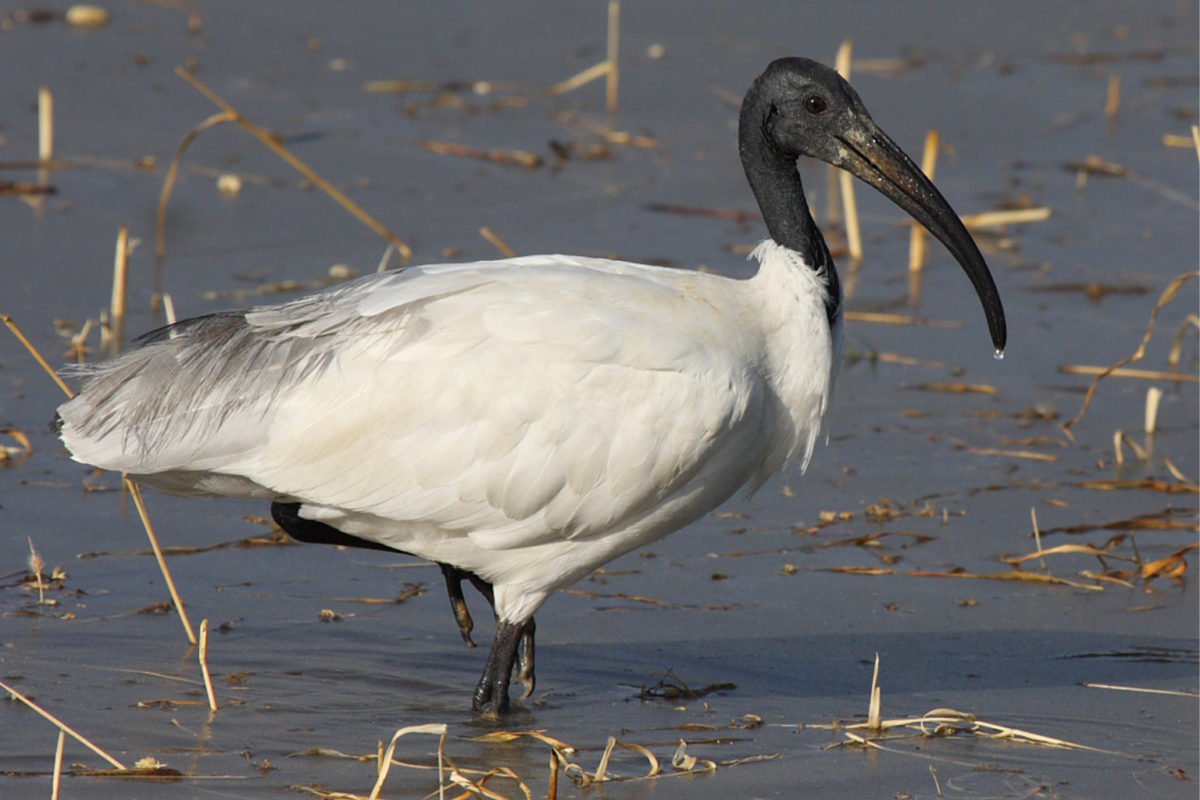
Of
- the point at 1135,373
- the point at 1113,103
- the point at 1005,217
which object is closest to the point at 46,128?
the point at 1005,217

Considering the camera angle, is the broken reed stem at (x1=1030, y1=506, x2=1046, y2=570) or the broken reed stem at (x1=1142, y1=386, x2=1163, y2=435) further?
the broken reed stem at (x1=1142, y1=386, x2=1163, y2=435)

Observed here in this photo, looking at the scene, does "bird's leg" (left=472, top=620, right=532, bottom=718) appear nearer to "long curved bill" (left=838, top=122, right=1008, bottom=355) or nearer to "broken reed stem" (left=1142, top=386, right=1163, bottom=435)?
"long curved bill" (left=838, top=122, right=1008, bottom=355)

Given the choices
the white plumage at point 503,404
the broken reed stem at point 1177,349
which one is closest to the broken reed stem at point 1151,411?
the broken reed stem at point 1177,349

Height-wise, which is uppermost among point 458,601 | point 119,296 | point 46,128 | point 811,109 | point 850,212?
point 811,109

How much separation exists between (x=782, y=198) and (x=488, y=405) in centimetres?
136

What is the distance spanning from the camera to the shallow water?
5598 millimetres

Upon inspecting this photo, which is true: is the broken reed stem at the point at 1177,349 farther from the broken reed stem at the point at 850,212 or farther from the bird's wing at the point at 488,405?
the bird's wing at the point at 488,405

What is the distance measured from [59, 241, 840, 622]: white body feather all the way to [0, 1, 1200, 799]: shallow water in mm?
588

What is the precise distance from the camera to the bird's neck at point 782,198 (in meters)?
6.21

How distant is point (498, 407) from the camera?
5695 mm

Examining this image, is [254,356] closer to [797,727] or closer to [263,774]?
[263,774]

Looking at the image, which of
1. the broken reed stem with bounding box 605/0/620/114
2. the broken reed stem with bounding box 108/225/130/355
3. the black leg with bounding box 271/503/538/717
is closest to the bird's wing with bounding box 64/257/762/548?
the black leg with bounding box 271/503/538/717

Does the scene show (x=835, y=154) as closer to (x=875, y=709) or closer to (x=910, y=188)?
(x=910, y=188)

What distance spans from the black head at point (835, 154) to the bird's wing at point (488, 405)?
0.59 meters
